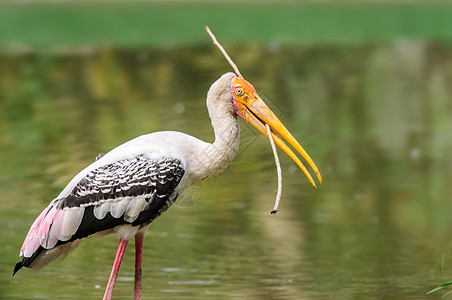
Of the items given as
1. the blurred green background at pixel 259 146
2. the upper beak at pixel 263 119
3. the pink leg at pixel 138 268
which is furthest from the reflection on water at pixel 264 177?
the pink leg at pixel 138 268

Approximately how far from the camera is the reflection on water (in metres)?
7.29

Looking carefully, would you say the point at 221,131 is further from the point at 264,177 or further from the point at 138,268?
the point at 264,177

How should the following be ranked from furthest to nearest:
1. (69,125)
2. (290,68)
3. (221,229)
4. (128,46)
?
1. (128,46)
2. (290,68)
3. (69,125)
4. (221,229)

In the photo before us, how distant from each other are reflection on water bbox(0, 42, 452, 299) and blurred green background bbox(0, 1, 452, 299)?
27 mm

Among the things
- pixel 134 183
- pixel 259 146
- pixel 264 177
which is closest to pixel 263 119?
pixel 134 183

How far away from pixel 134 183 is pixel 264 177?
505 cm

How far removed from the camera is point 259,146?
12.6 meters

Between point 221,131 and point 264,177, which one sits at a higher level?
point 264,177

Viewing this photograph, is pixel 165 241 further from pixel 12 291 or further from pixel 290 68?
pixel 290 68

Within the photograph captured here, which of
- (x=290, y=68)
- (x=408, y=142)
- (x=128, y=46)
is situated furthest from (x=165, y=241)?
(x=128, y=46)

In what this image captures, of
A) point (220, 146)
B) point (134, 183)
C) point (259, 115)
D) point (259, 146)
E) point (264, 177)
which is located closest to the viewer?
point (134, 183)

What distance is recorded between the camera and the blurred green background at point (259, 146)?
291 inches

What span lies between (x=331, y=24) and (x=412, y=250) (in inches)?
827

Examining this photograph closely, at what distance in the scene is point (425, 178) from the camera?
11.0m
